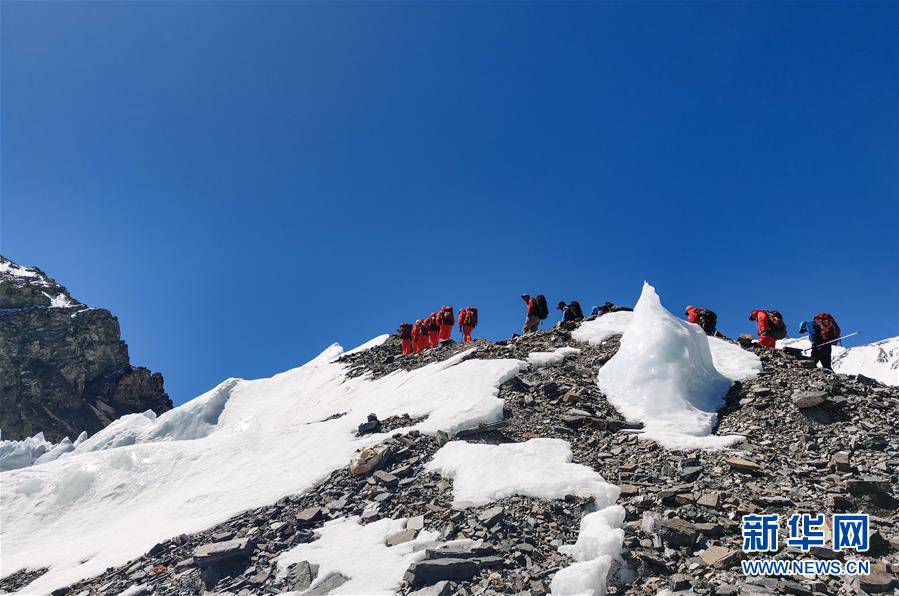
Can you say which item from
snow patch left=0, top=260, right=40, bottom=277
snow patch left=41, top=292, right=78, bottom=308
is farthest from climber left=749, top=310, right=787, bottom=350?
snow patch left=0, top=260, right=40, bottom=277

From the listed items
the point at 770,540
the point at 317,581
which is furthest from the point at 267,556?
the point at 770,540

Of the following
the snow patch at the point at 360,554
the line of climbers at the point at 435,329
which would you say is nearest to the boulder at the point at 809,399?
the snow patch at the point at 360,554

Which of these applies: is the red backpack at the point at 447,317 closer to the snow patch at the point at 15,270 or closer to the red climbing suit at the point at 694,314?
the red climbing suit at the point at 694,314

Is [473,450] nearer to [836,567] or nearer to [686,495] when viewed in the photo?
[686,495]

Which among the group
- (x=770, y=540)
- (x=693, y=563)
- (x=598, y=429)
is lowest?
(x=693, y=563)

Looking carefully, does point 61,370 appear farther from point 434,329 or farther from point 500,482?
point 500,482

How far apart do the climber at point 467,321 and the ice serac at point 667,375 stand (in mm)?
10359

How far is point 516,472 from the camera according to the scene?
10.4 m

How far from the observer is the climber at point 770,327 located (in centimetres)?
1814

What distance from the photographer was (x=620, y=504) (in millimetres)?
9000

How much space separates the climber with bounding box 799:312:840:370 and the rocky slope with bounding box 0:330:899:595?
2.22 m

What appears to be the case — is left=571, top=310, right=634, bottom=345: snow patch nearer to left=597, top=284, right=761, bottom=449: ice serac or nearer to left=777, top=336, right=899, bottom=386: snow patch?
left=597, top=284, right=761, bottom=449: ice serac

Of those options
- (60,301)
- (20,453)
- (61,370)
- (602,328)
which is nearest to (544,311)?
(602,328)

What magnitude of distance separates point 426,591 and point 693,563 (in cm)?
405
